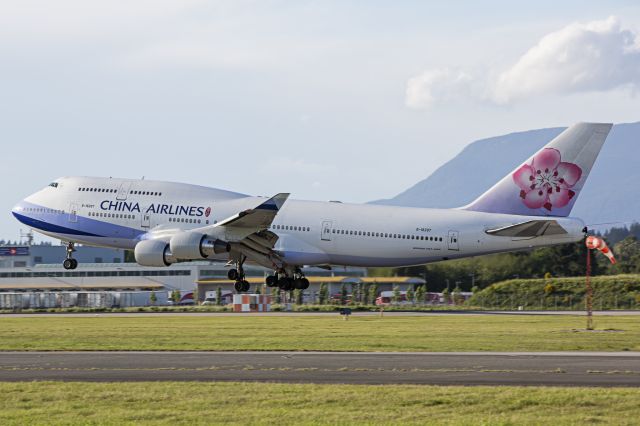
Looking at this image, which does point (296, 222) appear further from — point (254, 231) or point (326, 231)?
point (254, 231)

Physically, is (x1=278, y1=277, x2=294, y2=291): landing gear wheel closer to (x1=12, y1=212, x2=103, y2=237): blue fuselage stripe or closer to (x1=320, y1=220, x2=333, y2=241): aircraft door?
(x1=320, y1=220, x2=333, y2=241): aircraft door

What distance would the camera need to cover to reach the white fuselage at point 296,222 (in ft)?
199

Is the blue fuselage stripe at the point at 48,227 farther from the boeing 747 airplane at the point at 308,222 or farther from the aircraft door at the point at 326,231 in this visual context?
the aircraft door at the point at 326,231

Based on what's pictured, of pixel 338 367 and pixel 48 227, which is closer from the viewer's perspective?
pixel 338 367

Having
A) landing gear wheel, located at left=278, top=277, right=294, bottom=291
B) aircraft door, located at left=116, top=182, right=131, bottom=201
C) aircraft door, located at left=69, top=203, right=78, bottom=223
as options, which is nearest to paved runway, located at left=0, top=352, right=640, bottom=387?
aircraft door, located at left=116, top=182, right=131, bottom=201

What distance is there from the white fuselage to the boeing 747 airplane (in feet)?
0.20

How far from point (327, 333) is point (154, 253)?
43.2ft

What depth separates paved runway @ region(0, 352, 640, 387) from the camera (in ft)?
97.0

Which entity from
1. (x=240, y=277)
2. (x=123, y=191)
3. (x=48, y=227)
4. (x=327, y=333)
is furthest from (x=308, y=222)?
(x=48, y=227)

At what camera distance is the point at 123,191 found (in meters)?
64.7

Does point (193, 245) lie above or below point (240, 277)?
above

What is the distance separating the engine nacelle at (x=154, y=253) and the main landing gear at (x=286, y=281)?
7.85 meters

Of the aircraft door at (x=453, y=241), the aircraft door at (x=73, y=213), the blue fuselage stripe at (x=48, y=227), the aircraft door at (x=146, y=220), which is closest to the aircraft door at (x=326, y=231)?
the aircraft door at (x=453, y=241)

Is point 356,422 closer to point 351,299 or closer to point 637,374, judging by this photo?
point 637,374
